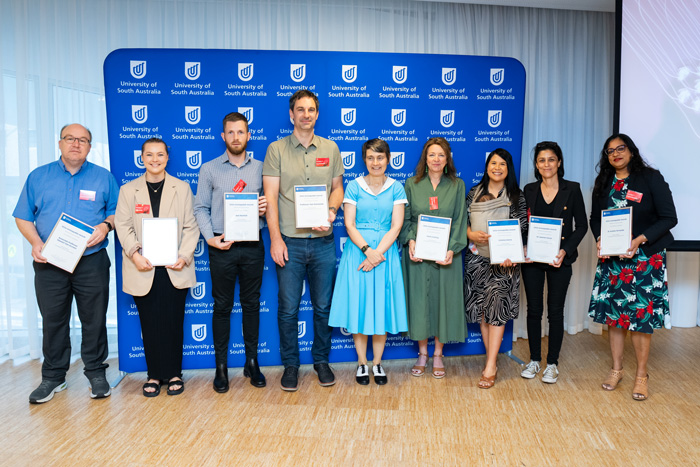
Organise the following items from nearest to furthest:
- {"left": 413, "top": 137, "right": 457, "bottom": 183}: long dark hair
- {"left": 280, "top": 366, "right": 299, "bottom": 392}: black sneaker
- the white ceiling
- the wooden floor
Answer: the wooden floor → {"left": 280, "top": 366, "right": 299, "bottom": 392}: black sneaker → {"left": 413, "top": 137, "right": 457, "bottom": 183}: long dark hair → the white ceiling

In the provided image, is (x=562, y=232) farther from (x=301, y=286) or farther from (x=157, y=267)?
(x=157, y=267)

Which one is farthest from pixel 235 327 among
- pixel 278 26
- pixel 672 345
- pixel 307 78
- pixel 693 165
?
pixel 672 345

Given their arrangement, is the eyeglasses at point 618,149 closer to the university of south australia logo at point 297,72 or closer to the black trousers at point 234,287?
the university of south australia logo at point 297,72

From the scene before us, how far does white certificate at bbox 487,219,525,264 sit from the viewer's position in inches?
126

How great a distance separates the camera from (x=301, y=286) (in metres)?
3.37

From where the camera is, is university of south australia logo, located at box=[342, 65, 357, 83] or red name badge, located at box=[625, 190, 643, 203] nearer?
red name badge, located at box=[625, 190, 643, 203]

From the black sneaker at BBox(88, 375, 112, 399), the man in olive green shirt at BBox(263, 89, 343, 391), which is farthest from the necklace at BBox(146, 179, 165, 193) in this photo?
the black sneaker at BBox(88, 375, 112, 399)

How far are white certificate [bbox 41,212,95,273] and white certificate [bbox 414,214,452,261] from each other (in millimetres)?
2137

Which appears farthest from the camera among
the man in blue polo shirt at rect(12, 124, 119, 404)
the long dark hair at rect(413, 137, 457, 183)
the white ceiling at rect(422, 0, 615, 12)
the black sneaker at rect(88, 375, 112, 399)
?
the white ceiling at rect(422, 0, 615, 12)

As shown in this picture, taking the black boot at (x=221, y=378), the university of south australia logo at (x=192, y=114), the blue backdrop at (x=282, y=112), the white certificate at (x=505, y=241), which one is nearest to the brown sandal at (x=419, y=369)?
the blue backdrop at (x=282, y=112)

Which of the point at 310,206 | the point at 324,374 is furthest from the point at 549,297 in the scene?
the point at 310,206

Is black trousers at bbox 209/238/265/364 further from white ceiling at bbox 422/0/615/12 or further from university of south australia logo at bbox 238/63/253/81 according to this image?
white ceiling at bbox 422/0/615/12

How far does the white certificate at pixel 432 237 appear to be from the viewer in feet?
10.7

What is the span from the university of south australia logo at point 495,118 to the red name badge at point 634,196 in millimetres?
1087
